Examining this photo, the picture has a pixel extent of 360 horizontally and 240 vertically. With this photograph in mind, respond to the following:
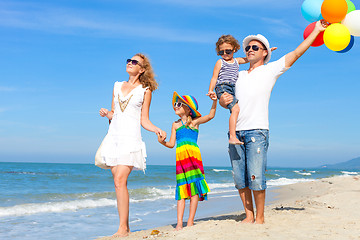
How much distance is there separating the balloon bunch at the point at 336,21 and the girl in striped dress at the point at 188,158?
165 cm

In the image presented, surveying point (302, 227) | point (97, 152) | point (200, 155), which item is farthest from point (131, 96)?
point (302, 227)

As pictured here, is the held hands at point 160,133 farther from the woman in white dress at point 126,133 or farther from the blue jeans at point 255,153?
the blue jeans at point 255,153

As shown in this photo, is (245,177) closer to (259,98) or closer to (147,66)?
(259,98)

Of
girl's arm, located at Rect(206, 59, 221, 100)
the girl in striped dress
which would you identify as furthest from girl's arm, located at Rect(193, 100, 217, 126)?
girl's arm, located at Rect(206, 59, 221, 100)

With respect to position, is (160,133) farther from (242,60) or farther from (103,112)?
(242,60)

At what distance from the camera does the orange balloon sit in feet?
15.0

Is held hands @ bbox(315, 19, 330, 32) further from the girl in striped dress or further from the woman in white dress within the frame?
the woman in white dress

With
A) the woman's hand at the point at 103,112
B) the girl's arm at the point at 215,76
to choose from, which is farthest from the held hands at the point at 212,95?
the woman's hand at the point at 103,112

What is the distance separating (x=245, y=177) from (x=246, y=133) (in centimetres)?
61

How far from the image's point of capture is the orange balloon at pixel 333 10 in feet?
15.0

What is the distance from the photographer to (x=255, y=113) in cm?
457

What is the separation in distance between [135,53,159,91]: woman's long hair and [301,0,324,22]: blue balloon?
2284 millimetres

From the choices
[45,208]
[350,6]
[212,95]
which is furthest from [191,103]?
[45,208]

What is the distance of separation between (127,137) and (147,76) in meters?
0.90
